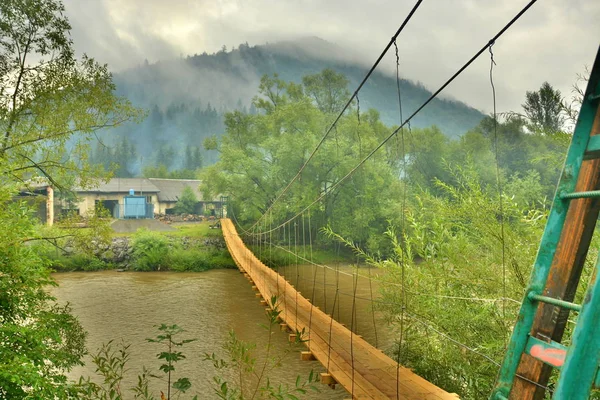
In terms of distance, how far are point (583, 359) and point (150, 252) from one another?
11003 millimetres

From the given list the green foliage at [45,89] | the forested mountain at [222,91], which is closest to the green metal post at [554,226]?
the green foliage at [45,89]

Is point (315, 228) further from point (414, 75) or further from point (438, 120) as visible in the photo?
point (414, 75)

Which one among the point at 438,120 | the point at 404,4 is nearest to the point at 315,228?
the point at 438,120

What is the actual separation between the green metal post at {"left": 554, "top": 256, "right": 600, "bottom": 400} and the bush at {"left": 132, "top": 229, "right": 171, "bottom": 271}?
35.7ft

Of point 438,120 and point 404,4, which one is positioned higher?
point 404,4

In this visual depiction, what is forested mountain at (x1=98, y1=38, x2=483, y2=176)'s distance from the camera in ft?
188

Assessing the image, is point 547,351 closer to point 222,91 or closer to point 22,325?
point 22,325

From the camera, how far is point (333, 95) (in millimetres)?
15219

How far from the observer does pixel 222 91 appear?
74062mm

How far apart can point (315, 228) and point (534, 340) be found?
10891 millimetres

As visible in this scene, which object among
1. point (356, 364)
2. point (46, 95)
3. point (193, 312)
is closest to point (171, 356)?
point (356, 364)

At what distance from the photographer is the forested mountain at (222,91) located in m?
57.2

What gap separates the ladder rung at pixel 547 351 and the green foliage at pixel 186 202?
60.2 ft

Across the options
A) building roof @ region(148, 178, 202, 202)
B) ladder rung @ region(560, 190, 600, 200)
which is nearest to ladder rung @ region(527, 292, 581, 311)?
ladder rung @ region(560, 190, 600, 200)
